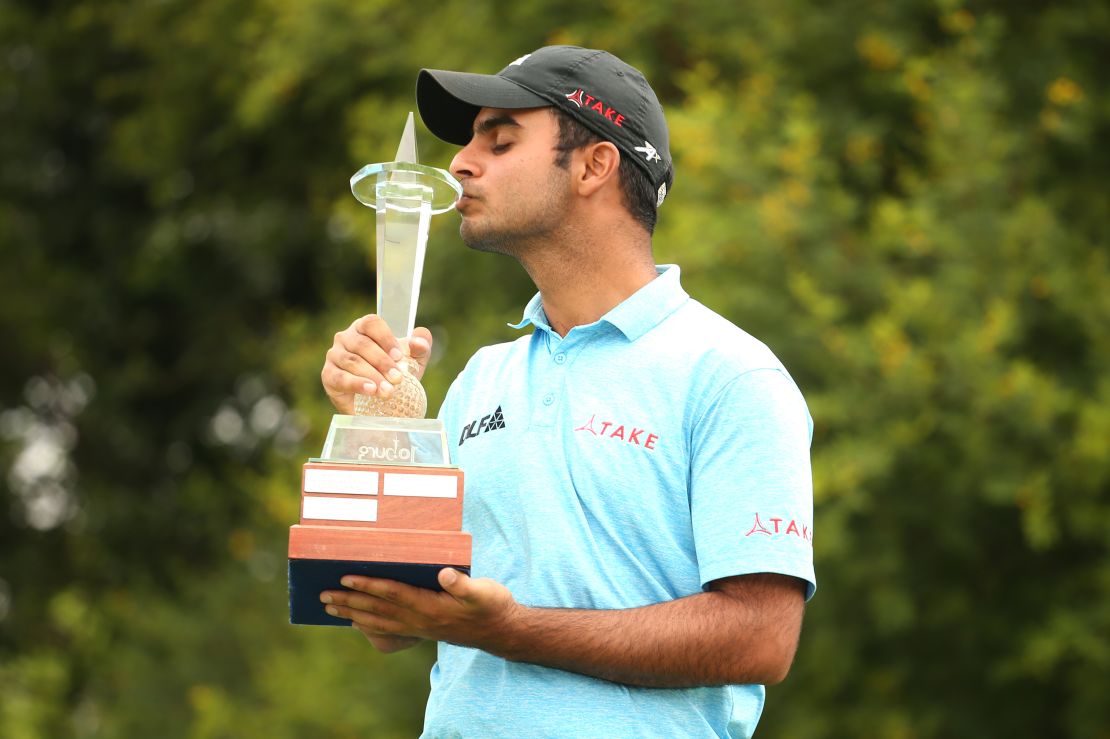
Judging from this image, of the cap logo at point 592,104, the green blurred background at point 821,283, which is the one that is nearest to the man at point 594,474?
the cap logo at point 592,104

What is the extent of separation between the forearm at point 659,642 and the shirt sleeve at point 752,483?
0.23ft

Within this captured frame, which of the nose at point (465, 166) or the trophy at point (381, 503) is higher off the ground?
the nose at point (465, 166)

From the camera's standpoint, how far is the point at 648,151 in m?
2.70

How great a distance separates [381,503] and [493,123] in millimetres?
740

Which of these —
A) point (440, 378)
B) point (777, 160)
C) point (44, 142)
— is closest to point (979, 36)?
point (777, 160)

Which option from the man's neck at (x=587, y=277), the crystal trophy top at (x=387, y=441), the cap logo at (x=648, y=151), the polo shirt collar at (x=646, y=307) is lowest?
the crystal trophy top at (x=387, y=441)

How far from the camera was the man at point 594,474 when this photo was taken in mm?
2242

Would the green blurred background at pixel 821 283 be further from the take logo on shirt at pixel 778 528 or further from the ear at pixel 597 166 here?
the take logo on shirt at pixel 778 528

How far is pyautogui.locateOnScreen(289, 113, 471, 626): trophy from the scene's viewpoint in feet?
7.13

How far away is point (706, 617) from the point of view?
2250 mm

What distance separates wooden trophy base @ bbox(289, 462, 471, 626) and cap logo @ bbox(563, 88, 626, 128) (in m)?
0.70

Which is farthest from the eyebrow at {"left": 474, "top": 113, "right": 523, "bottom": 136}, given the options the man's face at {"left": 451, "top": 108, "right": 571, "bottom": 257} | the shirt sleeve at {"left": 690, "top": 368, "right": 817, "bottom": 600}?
the shirt sleeve at {"left": 690, "top": 368, "right": 817, "bottom": 600}

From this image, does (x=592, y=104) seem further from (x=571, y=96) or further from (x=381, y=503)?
(x=381, y=503)

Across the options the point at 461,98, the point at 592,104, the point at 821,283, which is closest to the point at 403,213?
the point at 461,98
